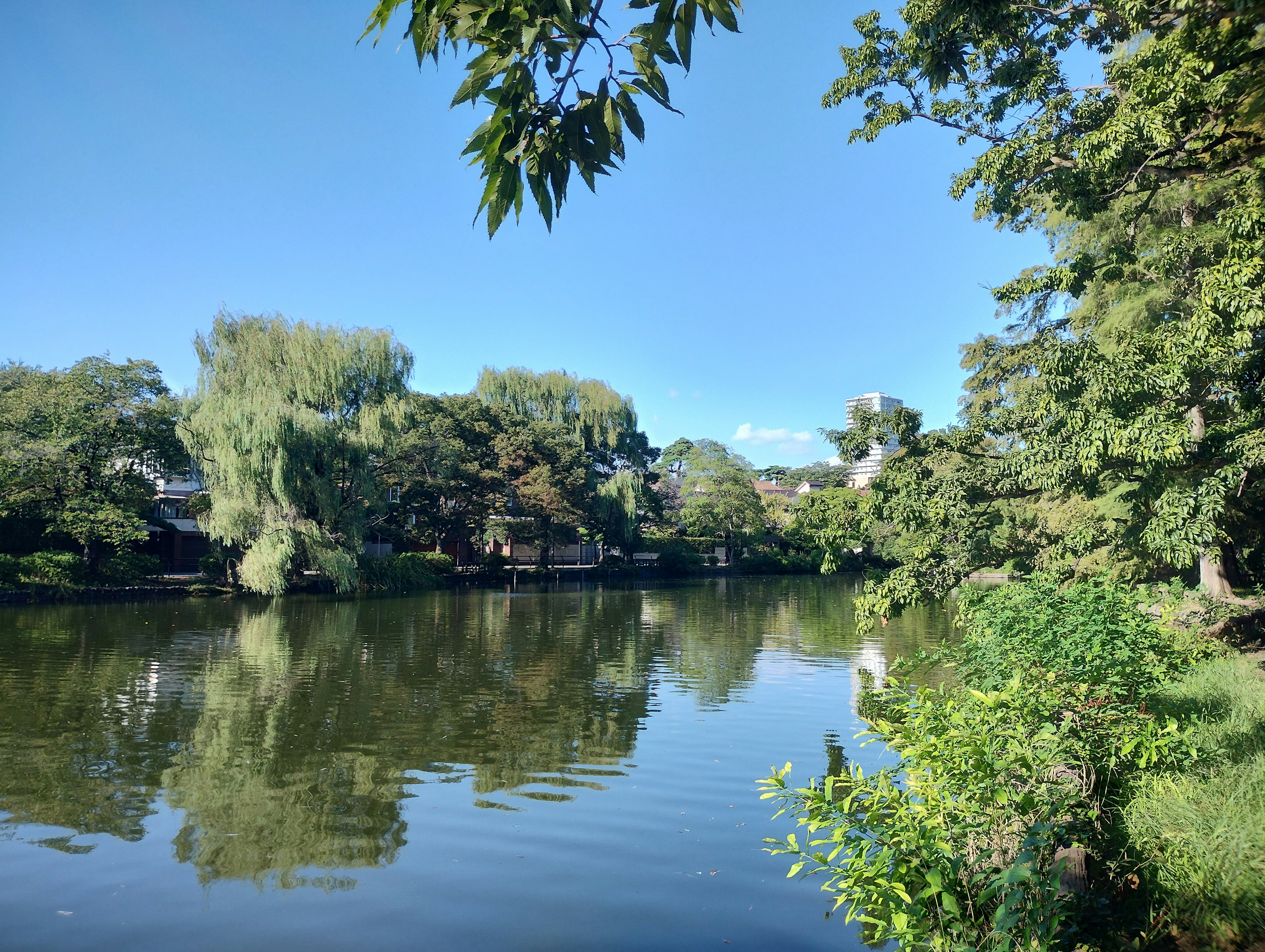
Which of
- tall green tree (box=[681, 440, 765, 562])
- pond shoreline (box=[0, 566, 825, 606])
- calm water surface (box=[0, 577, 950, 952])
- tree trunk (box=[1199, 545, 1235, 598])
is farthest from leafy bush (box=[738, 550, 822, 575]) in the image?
tree trunk (box=[1199, 545, 1235, 598])

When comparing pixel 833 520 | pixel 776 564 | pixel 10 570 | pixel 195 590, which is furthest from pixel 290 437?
pixel 776 564

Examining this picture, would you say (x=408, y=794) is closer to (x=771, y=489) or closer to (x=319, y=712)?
(x=319, y=712)

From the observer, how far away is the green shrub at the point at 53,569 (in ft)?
Result: 80.2

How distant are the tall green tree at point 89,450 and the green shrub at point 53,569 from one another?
0.87 meters

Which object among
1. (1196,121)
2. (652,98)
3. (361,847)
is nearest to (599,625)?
(361,847)

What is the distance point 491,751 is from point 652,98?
7748mm

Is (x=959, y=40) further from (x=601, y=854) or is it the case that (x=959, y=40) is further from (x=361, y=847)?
(x=361, y=847)

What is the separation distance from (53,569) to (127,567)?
2.34 m

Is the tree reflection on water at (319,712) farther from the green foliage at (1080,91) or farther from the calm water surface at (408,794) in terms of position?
the green foliage at (1080,91)

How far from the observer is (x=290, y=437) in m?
26.0

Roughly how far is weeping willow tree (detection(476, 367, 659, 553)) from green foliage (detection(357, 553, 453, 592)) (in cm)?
974

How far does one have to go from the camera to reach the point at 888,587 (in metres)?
11.2

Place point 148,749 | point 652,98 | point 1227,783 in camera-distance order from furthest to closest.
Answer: point 148,749 → point 1227,783 → point 652,98

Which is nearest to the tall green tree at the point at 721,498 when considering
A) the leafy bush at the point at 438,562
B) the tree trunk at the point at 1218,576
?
the leafy bush at the point at 438,562
